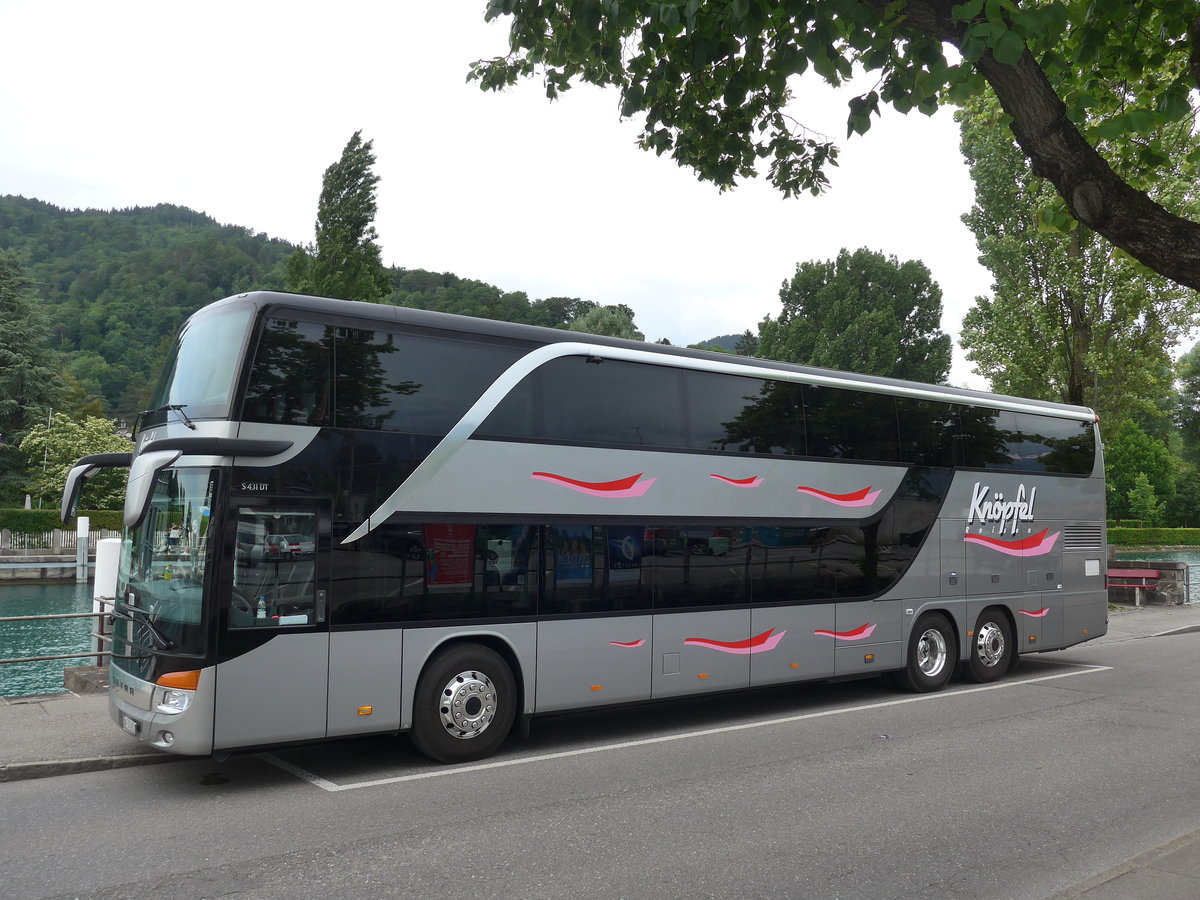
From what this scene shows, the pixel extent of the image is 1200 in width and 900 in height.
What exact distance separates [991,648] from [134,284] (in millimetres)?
125519

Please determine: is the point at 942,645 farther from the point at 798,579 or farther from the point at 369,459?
the point at 369,459

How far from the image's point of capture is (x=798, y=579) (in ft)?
36.8

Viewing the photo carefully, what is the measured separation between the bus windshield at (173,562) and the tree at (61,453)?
46369 millimetres

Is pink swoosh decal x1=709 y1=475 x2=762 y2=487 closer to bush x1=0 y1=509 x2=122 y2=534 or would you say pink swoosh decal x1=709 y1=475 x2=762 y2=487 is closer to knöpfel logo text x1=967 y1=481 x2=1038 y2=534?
knöpfel logo text x1=967 y1=481 x2=1038 y2=534

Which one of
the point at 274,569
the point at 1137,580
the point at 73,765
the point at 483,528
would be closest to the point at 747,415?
the point at 483,528

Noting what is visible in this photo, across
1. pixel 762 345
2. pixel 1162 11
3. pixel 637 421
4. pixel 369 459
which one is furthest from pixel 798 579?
pixel 762 345

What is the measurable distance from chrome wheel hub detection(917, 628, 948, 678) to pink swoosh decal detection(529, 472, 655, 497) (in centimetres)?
560

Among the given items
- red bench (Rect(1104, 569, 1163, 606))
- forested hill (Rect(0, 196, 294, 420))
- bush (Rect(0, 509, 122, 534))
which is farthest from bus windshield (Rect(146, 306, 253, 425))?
forested hill (Rect(0, 196, 294, 420))

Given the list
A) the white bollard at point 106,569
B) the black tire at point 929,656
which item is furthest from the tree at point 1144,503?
the white bollard at point 106,569

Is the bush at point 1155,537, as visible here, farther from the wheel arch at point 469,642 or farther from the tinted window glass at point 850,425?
the wheel arch at point 469,642

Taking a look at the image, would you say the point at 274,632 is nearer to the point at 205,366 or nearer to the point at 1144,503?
the point at 205,366

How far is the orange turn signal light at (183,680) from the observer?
23.9 ft

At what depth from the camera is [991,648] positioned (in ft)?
45.4

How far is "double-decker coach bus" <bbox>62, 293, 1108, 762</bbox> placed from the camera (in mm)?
7574
